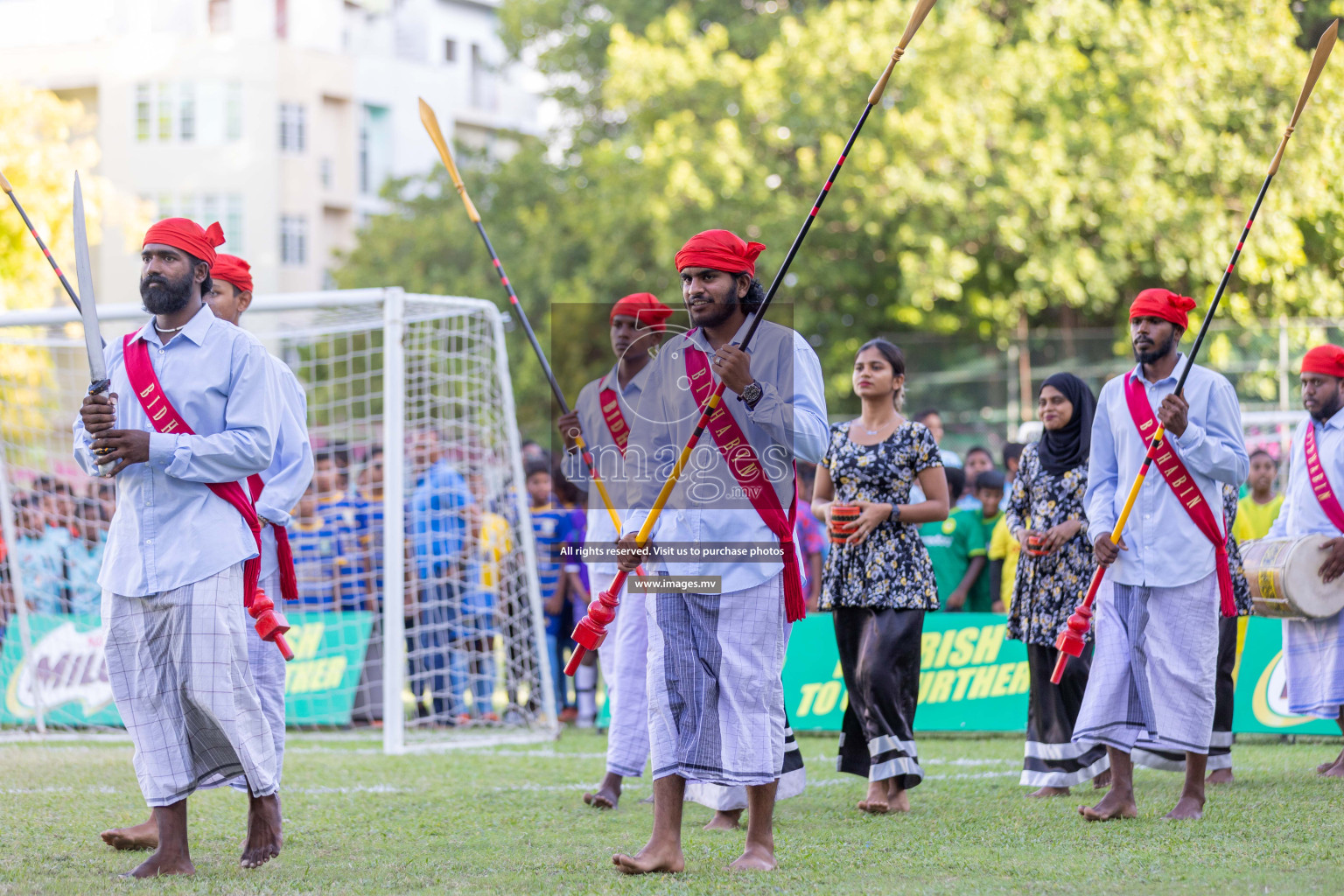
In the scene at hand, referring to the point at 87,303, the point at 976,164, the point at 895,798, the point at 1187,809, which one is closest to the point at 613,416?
the point at 895,798

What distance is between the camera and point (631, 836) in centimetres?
625

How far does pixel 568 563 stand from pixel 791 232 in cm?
1112

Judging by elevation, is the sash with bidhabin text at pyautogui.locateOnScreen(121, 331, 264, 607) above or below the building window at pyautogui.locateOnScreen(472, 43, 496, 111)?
below

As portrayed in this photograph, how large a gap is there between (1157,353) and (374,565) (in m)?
7.05

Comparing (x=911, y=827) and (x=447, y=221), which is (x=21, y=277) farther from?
(x=911, y=827)

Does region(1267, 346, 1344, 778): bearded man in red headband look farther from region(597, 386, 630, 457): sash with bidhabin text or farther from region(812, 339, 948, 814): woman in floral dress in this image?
region(597, 386, 630, 457): sash with bidhabin text

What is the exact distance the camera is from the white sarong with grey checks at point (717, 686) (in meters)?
5.27

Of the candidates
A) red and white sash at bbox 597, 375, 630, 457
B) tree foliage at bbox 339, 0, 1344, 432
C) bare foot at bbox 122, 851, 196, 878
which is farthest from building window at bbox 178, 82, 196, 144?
bare foot at bbox 122, 851, 196, 878

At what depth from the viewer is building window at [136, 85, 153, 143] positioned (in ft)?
126

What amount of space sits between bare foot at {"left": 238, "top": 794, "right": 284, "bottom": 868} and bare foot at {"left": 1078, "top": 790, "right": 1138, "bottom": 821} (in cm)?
341

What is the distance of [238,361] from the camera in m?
5.46

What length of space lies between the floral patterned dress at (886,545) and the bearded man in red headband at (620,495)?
96cm

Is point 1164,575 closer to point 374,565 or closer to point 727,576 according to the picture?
point 727,576

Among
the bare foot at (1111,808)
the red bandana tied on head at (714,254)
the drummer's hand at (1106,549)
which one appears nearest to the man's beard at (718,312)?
the red bandana tied on head at (714,254)
